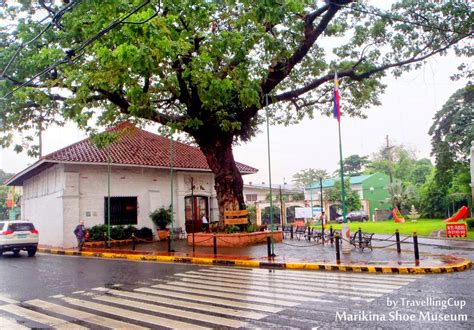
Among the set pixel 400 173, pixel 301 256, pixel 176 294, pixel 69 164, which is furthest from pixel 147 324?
pixel 400 173

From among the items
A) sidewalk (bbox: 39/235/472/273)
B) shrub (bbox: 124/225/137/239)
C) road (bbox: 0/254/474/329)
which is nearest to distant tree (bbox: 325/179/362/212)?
shrub (bbox: 124/225/137/239)

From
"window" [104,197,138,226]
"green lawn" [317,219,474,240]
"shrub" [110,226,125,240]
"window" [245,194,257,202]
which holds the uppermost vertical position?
"window" [245,194,257,202]

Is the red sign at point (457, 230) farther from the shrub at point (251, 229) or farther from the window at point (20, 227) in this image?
the window at point (20, 227)

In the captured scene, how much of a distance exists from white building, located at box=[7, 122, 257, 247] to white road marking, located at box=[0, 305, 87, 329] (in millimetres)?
13033

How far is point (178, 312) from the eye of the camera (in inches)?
294

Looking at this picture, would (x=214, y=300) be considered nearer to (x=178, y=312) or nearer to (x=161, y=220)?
(x=178, y=312)

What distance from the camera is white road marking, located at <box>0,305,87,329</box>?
273 inches

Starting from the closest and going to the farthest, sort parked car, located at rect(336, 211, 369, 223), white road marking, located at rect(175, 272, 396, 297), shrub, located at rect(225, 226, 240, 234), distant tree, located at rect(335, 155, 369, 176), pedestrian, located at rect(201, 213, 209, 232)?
white road marking, located at rect(175, 272, 396, 297), shrub, located at rect(225, 226, 240, 234), pedestrian, located at rect(201, 213, 209, 232), parked car, located at rect(336, 211, 369, 223), distant tree, located at rect(335, 155, 369, 176)

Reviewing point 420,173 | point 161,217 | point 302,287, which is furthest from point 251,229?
point 420,173

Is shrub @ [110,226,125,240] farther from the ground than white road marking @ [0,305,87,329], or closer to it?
farther from the ground

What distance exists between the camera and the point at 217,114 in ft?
61.7

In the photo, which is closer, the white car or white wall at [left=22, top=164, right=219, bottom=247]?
the white car

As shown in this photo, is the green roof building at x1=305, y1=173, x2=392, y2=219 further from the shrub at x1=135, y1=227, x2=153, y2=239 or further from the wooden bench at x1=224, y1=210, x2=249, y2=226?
the wooden bench at x1=224, y1=210, x2=249, y2=226

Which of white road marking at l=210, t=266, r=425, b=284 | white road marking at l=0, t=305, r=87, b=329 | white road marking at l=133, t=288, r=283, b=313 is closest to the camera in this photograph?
white road marking at l=0, t=305, r=87, b=329
